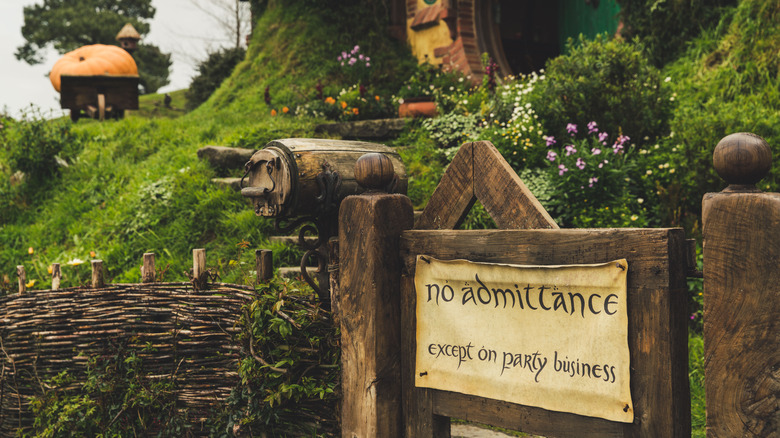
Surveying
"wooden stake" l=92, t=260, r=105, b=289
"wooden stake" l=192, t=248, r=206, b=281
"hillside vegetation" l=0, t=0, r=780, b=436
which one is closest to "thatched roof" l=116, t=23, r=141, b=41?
"hillside vegetation" l=0, t=0, r=780, b=436

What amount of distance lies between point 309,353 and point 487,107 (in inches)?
174

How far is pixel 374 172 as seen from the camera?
222 centimetres

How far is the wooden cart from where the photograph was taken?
35.0 ft

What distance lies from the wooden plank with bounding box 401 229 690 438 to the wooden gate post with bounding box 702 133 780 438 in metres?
0.08

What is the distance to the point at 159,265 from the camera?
198 inches

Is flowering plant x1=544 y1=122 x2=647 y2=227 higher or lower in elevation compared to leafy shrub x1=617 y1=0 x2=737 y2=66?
lower

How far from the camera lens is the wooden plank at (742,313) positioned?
4.72ft

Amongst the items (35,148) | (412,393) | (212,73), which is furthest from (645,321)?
(212,73)

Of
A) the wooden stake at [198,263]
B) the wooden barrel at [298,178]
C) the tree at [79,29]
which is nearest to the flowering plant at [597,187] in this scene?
the wooden barrel at [298,178]

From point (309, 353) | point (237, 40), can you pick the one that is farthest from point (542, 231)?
point (237, 40)

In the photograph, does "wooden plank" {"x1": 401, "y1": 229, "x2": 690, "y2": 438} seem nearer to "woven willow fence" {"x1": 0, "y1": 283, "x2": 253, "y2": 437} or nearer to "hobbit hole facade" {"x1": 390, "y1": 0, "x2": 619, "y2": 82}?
"woven willow fence" {"x1": 0, "y1": 283, "x2": 253, "y2": 437}

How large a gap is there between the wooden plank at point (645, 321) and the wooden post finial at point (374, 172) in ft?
1.94

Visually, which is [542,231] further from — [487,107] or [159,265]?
[487,107]

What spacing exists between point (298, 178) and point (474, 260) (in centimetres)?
85
